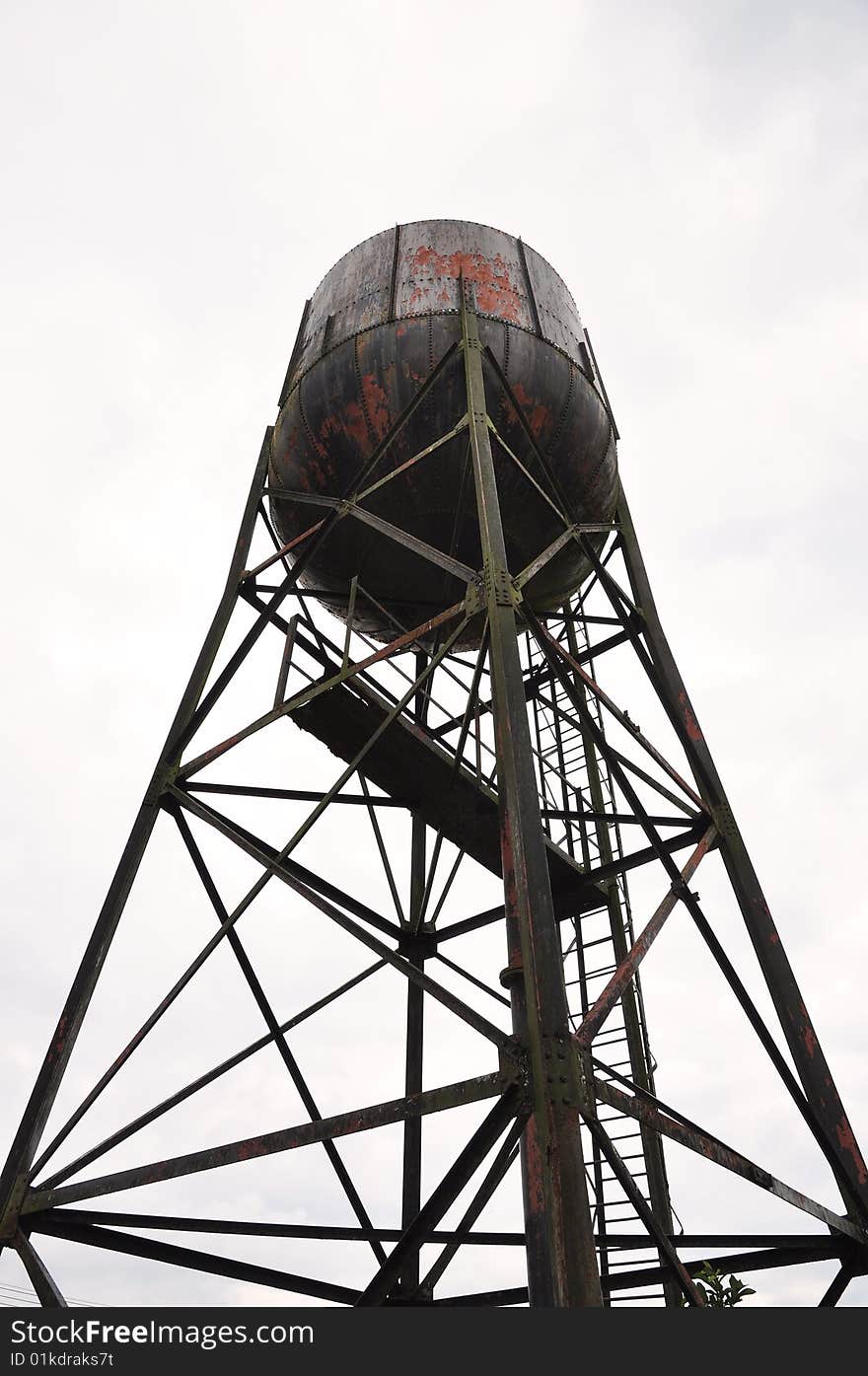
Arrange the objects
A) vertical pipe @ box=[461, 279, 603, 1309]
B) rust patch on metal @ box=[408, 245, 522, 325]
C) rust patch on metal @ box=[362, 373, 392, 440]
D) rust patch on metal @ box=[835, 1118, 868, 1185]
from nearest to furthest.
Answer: vertical pipe @ box=[461, 279, 603, 1309] < rust patch on metal @ box=[835, 1118, 868, 1185] < rust patch on metal @ box=[362, 373, 392, 440] < rust patch on metal @ box=[408, 245, 522, 325]

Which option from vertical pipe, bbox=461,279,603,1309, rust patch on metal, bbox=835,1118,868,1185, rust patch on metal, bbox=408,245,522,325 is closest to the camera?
vertical pipe, bbox=461,279,603,1309

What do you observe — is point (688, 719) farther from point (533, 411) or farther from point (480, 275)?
point (480, 275)

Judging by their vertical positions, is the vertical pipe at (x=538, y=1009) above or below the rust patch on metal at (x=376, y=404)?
below

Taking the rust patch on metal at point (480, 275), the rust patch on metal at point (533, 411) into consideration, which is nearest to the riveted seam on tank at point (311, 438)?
the rust patch on metal at point (480, 275)

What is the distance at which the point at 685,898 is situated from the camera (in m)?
6.41

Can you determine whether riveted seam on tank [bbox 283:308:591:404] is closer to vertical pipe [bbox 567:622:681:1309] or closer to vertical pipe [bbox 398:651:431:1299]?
vertical pipe [bbox 567:622:681:1309]

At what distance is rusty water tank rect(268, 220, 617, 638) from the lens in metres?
7.96

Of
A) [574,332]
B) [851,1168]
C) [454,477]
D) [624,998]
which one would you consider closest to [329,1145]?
[624,998]

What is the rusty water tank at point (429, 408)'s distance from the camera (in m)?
7.96

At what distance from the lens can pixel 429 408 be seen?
7.81m

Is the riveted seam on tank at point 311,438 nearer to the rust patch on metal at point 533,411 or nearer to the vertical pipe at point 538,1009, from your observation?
the rust patch on metal at point 533,411

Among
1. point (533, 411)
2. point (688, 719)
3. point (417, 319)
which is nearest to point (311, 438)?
point (417, 319)

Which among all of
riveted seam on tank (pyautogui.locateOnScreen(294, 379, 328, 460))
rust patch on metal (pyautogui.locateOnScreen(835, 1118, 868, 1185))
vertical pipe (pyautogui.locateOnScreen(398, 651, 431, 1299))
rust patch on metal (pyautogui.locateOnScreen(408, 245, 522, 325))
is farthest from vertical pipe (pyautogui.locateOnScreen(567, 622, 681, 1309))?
rust patch on metal (pyautogui.locateOnScreen(408, 245, 522, 325))

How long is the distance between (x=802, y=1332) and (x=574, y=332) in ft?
25.5
